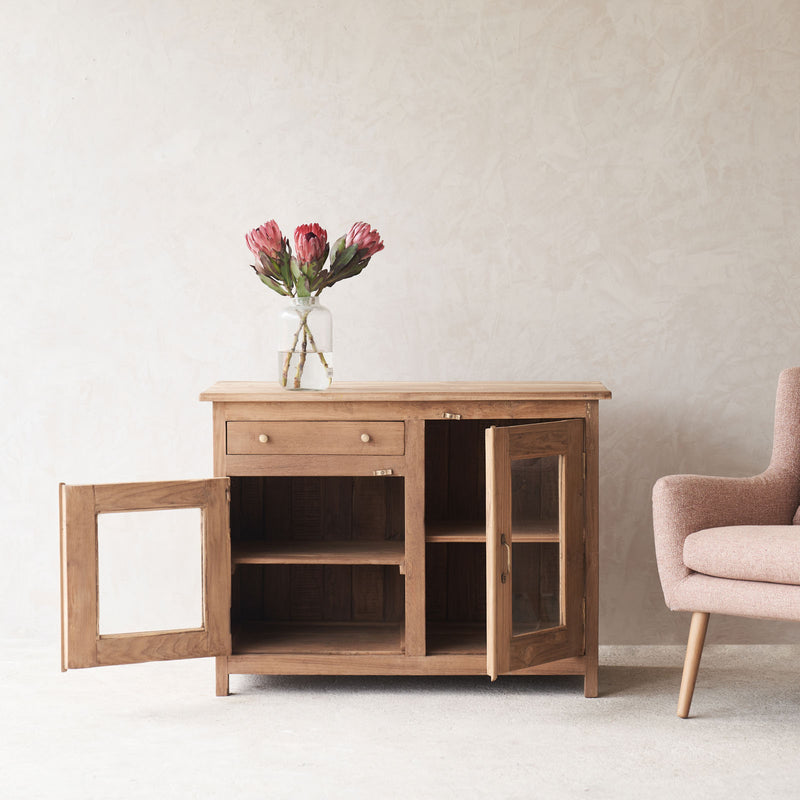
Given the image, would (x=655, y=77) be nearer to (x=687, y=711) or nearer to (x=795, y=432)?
(x=795, y=432)

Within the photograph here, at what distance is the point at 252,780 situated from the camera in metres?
1.94

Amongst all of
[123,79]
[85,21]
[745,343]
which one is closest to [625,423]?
[745,343]

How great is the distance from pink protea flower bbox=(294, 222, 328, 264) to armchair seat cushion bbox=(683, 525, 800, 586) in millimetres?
1068

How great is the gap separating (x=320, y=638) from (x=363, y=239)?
998mm

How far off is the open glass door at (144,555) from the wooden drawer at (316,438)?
114 mm

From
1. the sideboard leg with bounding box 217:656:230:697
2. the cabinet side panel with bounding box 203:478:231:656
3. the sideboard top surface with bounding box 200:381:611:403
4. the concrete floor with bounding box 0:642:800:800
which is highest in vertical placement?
the sideboard top surface with bounding box 200:381:611:403

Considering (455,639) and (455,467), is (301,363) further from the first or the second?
(455,639)

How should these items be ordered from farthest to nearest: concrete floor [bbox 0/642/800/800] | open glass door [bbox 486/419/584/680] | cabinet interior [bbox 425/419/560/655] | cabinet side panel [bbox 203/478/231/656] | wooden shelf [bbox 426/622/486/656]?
cabinet interior [bbox 425/419/560/655] < wooden shelf [bbox 426/622/486/656] < cabinet side panel [bbox 203/478/231/656] < open glass door [bbox 486/419/584/680] < concrete floor [bbox 0/642/800/800]

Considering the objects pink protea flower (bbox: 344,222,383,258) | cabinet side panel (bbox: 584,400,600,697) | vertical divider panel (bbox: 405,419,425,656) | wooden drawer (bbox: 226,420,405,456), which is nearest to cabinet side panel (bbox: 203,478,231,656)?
wooden drawer (bbox: 226,420,405,456)

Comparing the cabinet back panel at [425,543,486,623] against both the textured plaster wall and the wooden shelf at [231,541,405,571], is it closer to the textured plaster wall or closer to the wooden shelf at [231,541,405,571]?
the wooden shelf at [231,541,405,571]

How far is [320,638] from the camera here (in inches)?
101

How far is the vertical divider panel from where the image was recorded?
2.40 m

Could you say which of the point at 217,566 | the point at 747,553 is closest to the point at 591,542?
the point at 747,553

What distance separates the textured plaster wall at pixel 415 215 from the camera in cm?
277
